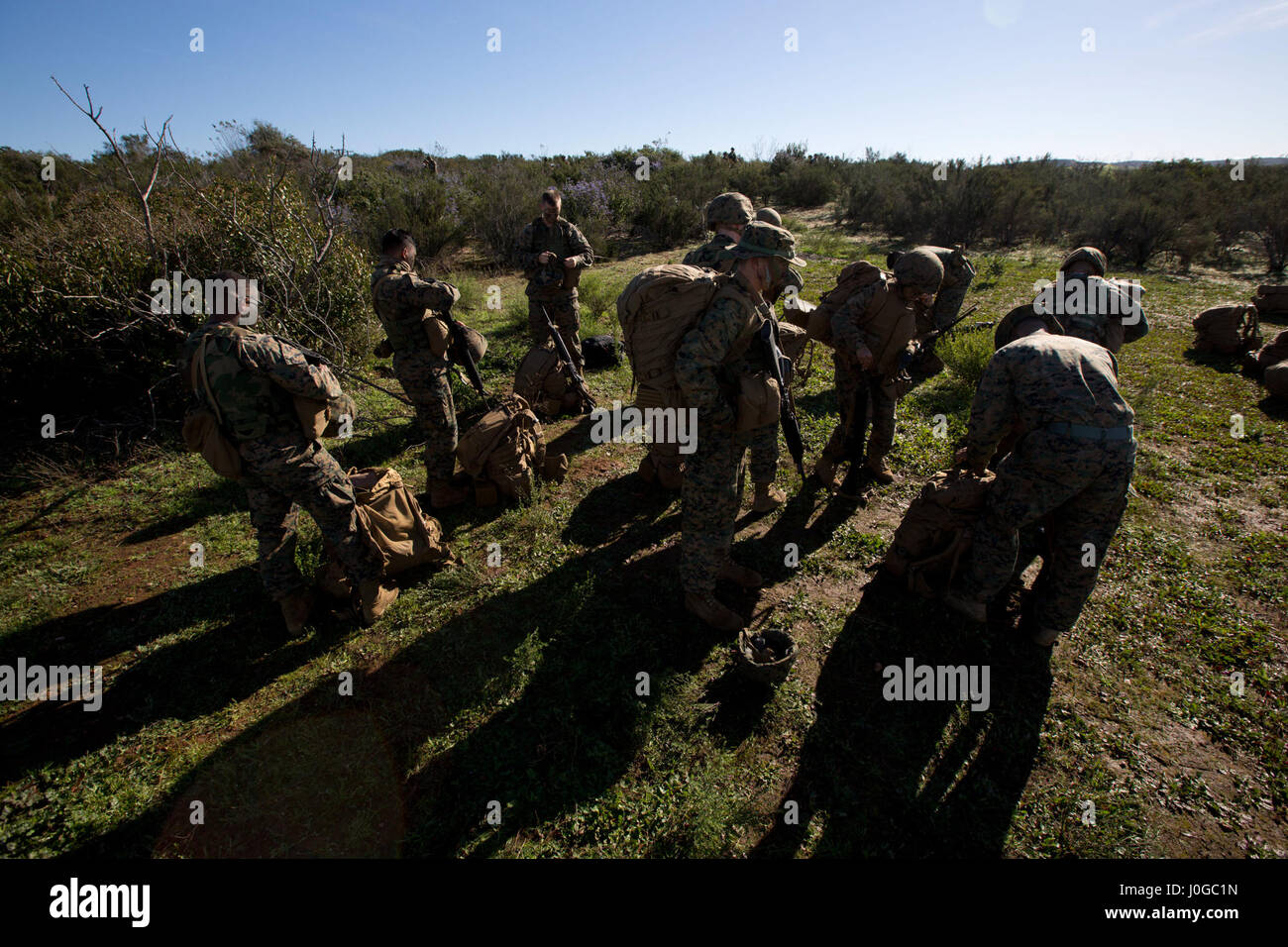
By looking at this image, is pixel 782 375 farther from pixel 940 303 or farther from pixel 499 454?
pixel 940 303

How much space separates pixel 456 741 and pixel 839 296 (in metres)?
4.78

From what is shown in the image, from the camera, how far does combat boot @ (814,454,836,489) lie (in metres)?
5.21

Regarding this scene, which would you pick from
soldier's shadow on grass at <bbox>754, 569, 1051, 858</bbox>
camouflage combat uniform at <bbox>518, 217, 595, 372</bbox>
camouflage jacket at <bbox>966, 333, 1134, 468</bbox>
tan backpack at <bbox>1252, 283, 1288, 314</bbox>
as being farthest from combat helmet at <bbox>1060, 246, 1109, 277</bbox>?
tan backpack at <bbox>1252, 283, 1288, 314</bbox>

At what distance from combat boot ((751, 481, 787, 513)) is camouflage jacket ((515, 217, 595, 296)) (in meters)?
3.81

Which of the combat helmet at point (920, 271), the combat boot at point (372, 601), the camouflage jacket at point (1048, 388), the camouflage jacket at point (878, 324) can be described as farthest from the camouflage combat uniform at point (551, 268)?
the camouflage jacket at point (1048, 388)

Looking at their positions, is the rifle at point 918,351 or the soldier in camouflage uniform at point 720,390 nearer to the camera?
the soldier in camouflage uniform at point 720,390

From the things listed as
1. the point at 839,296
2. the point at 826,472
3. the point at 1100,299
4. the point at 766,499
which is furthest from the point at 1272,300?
the point at 766,499

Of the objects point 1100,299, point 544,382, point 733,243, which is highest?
point 733,243

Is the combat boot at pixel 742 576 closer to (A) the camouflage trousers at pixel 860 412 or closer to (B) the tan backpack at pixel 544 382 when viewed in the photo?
(A) the camouflage trousers at pixel 860 412

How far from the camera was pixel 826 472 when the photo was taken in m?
5.21

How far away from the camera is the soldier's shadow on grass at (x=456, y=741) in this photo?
2.71m

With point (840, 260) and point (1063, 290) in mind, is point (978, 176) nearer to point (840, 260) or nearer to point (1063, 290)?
point (840, 260)

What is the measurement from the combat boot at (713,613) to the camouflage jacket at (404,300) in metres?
3.27

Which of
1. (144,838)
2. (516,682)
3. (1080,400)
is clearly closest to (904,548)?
(1080,400)
